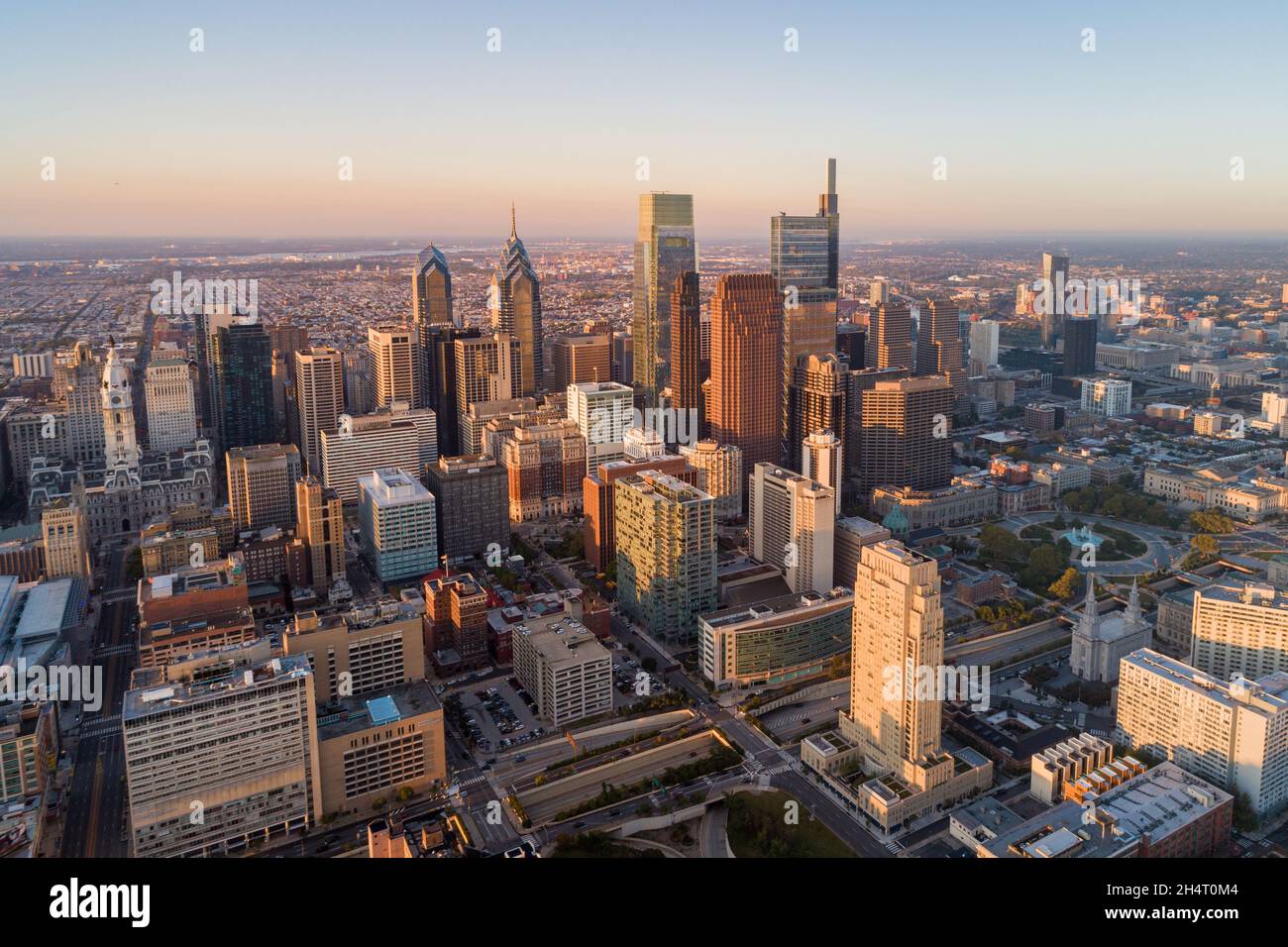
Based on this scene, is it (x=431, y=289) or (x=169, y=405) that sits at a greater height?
(x=431, y=289)

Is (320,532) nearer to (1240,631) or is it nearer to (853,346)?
(1240,631)

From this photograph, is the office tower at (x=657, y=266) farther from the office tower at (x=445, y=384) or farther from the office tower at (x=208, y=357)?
the office tower at (x=208, y=357)

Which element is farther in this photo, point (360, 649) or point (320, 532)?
point (320, 532)

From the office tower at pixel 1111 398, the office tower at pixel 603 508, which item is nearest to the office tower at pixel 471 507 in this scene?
the office tower at pixel 603 508

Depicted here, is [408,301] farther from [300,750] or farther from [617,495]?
[300,750]

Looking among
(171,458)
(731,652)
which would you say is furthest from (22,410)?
(731,652)

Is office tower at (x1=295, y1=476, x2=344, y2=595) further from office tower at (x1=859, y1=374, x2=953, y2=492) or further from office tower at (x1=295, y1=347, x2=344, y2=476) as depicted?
office tower at (x1=859, y1=374, x2=953, y2=492)

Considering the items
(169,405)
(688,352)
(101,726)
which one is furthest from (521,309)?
(101,726)
